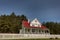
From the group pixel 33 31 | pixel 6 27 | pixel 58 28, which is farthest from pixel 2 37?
pixel 58 28

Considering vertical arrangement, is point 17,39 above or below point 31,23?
below

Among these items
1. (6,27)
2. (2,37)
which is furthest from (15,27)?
(2,37)

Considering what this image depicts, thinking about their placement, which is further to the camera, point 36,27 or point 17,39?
point 36,27

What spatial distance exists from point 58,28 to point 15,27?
16192 millimetres

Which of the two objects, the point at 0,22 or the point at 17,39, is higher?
the point at 0,22

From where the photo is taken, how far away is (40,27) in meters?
60.7

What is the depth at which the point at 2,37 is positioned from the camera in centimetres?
4044

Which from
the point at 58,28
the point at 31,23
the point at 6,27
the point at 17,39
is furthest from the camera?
the point at 58,28

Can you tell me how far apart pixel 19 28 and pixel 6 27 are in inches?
267

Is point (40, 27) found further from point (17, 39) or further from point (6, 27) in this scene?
point (17, 39)

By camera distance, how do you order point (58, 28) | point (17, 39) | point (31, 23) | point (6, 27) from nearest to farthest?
point (17, 39) → point (6, 27) → point (31, 23) → point (58, 28)

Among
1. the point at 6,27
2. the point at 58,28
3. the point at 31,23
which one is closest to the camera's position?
the point at 6,27

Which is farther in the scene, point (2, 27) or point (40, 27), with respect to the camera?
point (40, 27)

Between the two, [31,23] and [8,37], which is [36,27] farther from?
[8,37]
